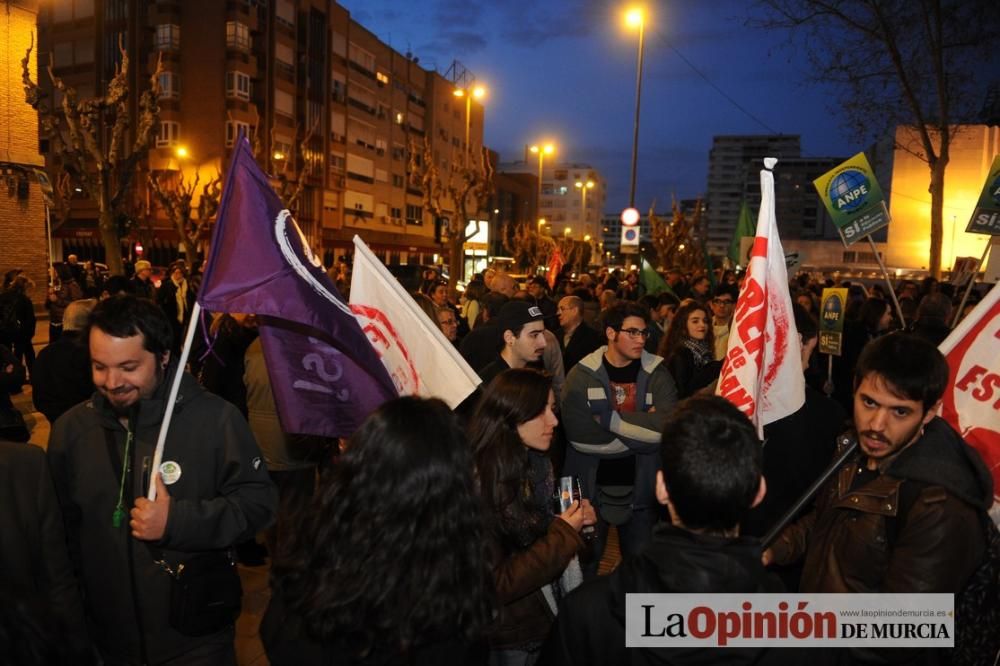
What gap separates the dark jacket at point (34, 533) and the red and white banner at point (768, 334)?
9.55ft

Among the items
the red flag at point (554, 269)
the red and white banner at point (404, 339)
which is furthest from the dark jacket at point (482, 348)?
the red flag at point (554, 269)

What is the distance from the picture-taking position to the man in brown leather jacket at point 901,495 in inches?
88.7

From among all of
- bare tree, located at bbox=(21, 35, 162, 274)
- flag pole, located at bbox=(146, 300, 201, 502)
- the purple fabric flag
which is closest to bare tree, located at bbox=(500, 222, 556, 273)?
bare tree, located at bbox=(21, 35, 162, 274)

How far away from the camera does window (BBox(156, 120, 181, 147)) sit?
144 feet

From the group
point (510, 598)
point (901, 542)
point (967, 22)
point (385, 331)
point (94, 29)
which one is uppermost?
point (94, 29)

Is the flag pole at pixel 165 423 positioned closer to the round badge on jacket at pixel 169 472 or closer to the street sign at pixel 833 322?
the round badge on jacket at pixel 169 472

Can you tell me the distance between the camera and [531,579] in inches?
106

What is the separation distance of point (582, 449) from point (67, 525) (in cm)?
298

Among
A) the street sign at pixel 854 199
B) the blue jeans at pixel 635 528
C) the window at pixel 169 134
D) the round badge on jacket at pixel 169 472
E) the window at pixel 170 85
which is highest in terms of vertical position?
the window at pixel 170 85

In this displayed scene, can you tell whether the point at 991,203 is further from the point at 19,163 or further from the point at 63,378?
the point at 19,163

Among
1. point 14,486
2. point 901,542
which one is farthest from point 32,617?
point 901,542

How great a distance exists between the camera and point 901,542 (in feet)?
7.53

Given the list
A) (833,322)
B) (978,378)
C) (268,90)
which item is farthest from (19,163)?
(268,90)

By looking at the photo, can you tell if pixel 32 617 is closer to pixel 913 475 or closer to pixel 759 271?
pixel 913 475
